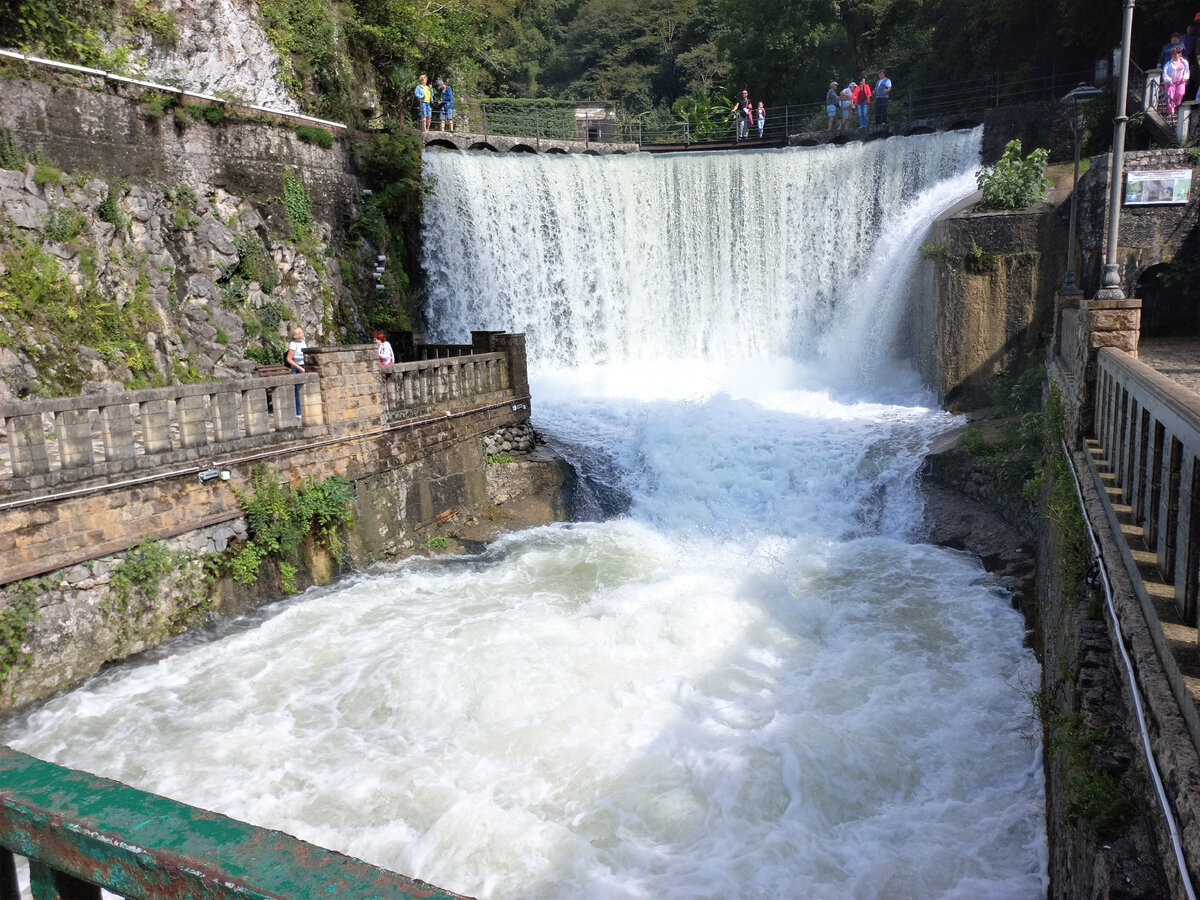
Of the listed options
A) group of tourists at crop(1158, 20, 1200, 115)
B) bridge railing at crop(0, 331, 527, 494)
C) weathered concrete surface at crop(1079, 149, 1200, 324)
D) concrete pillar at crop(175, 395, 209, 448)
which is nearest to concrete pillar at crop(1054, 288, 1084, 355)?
weathered concrete surface at crop(1079, 149, 1200, 324)

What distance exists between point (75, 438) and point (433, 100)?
60.7ft

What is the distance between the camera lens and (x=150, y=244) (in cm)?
1459

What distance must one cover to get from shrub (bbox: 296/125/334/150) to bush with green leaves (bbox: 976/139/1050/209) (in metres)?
13.3

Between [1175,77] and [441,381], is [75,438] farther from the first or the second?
[1175,77]

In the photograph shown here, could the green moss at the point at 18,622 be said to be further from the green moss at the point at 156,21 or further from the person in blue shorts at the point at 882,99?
the person in blue shorts at the point at 882,99

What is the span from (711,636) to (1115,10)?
2219 cm

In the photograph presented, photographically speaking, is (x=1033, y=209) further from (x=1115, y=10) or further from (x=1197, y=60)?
(x=1115, y=10)

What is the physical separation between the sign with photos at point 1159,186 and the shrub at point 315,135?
51.8ft

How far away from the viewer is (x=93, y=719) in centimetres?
846

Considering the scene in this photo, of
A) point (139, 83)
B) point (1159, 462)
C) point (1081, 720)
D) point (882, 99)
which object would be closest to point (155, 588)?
point (1081, 720)

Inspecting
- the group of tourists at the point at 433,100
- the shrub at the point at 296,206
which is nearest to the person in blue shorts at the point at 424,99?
the group of tourists at the point at 433,100

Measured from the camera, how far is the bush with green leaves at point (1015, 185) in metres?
17.0

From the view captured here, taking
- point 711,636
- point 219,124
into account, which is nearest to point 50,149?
point 219,124

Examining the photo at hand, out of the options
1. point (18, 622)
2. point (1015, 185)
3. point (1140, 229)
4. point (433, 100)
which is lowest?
point (18, 622)
